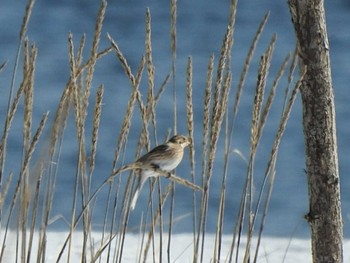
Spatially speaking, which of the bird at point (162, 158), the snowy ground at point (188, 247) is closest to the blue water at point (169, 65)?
the snowy ground at point (188, 247)

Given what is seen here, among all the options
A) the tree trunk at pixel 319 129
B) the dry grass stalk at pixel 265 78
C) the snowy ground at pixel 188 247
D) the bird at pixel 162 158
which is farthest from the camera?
the snowy ground at pixel 188 247

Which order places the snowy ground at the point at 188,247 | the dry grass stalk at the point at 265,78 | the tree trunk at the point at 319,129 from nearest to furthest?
the dry grass stalk at the point at 265,78 → the tree trunk at the point at 319,129 → the snowy ground at the point at 188,247

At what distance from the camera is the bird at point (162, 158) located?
224cm

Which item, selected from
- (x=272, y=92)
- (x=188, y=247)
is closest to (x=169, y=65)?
(x=188, y=247)

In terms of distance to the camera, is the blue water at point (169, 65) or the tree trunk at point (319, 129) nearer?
the tree trunk at point (319, 129)

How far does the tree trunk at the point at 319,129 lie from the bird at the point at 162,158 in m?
0.33

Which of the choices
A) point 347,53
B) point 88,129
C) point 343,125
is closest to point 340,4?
point 347,53

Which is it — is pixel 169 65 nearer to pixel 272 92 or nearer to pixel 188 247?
pixel 188 247

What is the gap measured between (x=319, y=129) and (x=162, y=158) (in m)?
0.40

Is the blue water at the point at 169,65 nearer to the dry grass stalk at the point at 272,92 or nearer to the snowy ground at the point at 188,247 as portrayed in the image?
the snowy ground at the point at 188,247

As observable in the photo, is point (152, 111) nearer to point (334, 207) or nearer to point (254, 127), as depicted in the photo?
point (254, 127)

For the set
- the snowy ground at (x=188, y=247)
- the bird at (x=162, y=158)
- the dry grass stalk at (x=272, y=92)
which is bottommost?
the snowy ground at (x=188, y=247)

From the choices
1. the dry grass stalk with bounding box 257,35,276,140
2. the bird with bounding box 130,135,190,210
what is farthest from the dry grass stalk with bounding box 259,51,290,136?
the bird with bounding box 130,135,190,210

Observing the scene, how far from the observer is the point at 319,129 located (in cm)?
242
